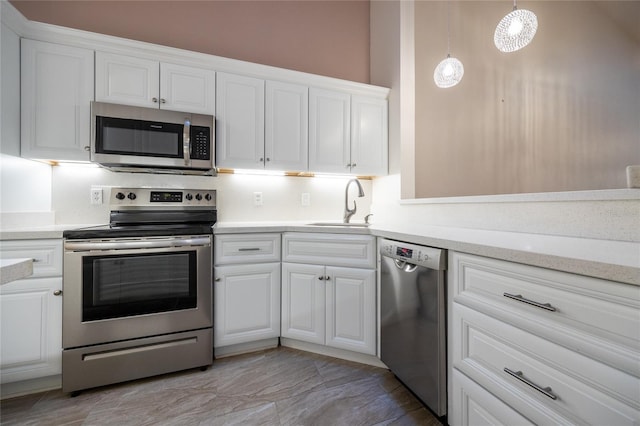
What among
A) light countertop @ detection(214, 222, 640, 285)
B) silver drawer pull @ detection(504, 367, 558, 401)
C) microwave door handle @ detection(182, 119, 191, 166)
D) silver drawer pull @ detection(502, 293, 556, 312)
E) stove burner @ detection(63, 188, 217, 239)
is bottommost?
silver drawer pull @ detection(504, 367, 558, 401)

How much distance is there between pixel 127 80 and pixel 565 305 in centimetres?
259

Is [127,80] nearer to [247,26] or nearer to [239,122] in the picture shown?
[239,122]

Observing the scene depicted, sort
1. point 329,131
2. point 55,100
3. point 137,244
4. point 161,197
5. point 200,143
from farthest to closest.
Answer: point 329,131, point 161,197, point 200,143, point 55,100, point 137,244

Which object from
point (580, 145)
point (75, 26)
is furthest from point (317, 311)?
point (580, 145)

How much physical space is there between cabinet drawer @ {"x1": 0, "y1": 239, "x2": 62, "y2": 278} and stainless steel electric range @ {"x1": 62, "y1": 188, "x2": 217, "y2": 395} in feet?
0.19

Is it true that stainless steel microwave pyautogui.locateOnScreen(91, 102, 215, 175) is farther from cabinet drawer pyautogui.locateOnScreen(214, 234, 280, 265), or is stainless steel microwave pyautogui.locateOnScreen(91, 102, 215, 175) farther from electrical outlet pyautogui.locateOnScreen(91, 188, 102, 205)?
cabinet drawer pyautogui.locateOnScreen(214, 234, 280, 265)

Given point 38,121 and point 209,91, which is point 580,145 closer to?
point 209,91

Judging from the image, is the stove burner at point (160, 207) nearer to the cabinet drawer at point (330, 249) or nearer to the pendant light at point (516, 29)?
the cabinet drawer at point (330, 249)

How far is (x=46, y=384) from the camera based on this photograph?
151 centimetres

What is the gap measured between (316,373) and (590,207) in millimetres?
1674

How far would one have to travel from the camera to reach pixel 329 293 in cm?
181

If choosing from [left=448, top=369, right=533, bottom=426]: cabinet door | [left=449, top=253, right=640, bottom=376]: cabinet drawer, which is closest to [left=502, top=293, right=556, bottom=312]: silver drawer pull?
[left=449, top=253, right=640, bottom=376]: cabinet drawer

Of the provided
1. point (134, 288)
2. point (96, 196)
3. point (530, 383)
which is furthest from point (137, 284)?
point (530, 383)

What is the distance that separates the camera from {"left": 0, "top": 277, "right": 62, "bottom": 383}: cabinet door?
1401 mm
